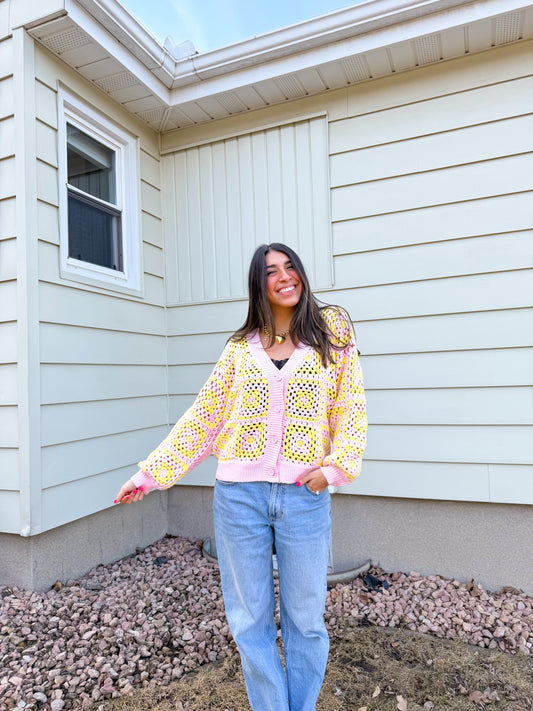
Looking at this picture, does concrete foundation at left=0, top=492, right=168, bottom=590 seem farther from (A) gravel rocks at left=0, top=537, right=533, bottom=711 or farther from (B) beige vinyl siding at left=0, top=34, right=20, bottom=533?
(B) beige vinyl siding at left=0, top=34, right=20, bottom=533

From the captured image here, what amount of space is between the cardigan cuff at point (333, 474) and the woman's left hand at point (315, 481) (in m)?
Result: 0.01

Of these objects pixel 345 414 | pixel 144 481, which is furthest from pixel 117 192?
pixel 345 414

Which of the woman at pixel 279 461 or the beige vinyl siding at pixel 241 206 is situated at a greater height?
the beige vinyl siding at pixel 241 206

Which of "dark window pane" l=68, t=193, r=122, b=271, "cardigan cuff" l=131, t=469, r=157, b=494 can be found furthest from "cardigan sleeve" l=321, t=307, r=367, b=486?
"dark window pane" l=68, t=193, r=122, b=271

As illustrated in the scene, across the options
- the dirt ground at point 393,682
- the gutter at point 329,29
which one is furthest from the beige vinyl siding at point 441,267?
the dirt ground at point 393,682

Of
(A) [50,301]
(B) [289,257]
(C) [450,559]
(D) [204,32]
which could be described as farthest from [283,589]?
(D) [204,32]

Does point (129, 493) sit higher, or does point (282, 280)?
point (282, 280)

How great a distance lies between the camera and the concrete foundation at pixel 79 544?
249 centimetres

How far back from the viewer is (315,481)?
1.32m

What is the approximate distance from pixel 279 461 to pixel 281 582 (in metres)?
0.35

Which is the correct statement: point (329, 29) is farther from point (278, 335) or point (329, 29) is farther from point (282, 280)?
point (278, 335)

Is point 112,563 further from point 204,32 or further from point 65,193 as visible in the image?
point 204,32

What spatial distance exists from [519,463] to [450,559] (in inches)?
26.6

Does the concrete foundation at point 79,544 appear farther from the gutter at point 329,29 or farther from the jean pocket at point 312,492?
the gutter at point 329,29
